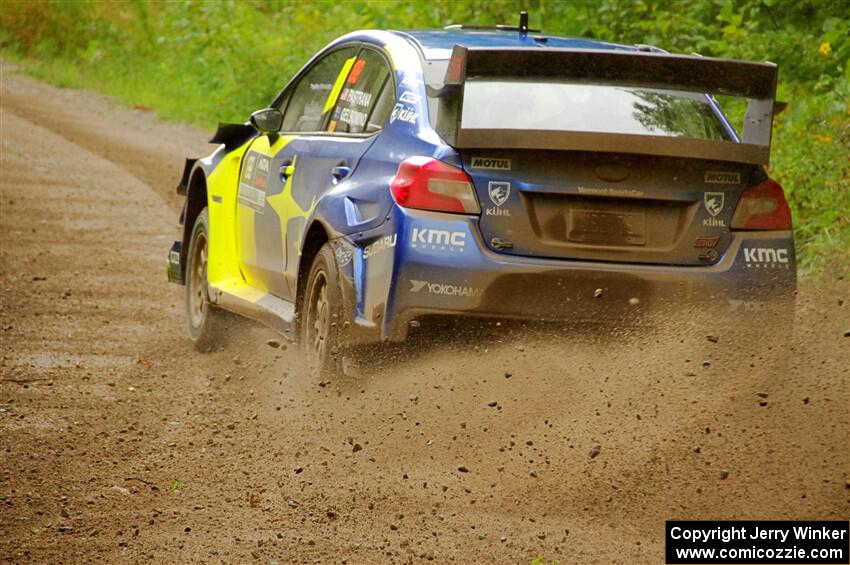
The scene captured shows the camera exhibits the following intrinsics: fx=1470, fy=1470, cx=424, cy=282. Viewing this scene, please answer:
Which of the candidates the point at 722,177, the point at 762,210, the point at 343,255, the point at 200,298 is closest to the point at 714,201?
the point at 722,177

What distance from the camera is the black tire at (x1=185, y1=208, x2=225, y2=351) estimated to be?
8.70m

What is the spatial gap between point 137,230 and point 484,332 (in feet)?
27.2

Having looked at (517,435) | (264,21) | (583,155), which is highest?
(583,155)

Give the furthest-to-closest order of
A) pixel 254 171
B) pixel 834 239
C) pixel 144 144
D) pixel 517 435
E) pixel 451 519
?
pixel 144 144 < pixel 834 239 < pixel 254 171 < pixel 517 435 < pixel 451 519

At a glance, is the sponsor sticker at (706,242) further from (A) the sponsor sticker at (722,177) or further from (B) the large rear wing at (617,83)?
(B) the large rear wing at (617,83)

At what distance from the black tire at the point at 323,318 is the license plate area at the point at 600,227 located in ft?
3.73

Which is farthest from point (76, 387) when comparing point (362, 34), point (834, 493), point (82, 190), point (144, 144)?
point (144, 144)

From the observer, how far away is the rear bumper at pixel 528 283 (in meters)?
5.75

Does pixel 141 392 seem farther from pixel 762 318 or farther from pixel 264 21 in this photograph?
pixel 264 21

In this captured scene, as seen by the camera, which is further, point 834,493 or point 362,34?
point 362,34

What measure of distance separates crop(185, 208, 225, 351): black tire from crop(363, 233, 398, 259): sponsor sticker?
2.61 meters

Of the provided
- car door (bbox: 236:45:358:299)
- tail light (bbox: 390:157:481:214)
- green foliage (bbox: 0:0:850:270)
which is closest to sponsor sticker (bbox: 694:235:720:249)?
tail light (bbox: 390:157:481:214)

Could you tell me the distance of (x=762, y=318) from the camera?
5.94 metres

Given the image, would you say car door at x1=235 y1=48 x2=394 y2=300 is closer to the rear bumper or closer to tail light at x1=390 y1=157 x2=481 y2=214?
tail light at x1=390 y1=157 x2=481 y2=214
